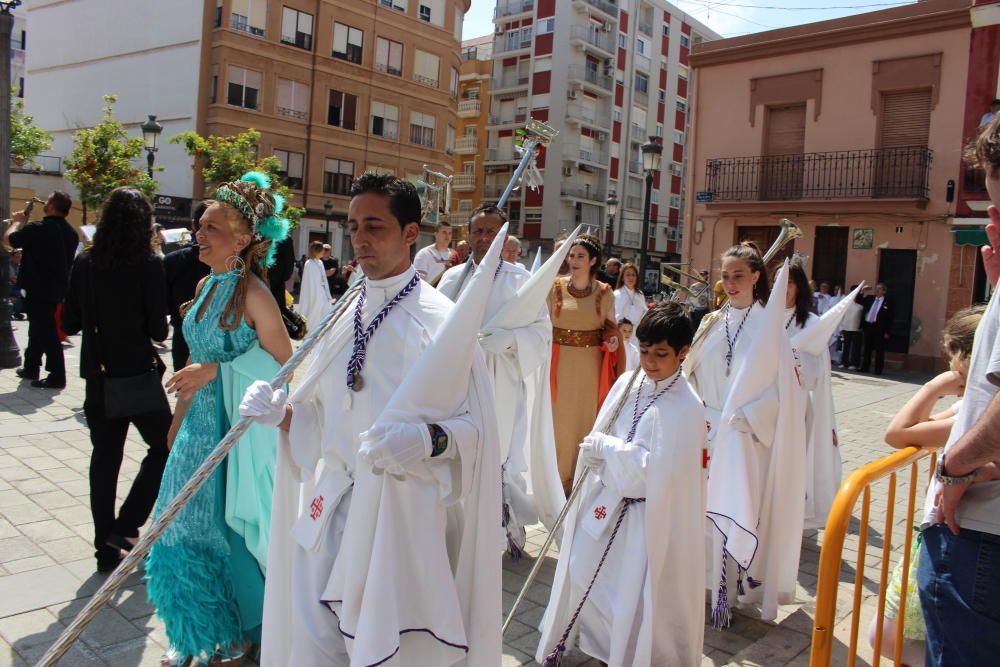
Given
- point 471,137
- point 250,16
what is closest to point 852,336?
point 250,16

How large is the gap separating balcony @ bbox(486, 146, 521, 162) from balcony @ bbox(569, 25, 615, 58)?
7.32m

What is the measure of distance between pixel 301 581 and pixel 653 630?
155 cm

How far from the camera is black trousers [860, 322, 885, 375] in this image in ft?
57.1

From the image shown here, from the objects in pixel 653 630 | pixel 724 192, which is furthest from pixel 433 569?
pixel 724 192

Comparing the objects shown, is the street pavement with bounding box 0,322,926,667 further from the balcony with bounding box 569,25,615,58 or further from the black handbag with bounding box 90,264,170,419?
the balcony with bounding box 569,25,615,58

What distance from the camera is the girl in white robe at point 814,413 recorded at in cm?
562

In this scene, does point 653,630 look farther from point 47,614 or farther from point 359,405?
point 47,614

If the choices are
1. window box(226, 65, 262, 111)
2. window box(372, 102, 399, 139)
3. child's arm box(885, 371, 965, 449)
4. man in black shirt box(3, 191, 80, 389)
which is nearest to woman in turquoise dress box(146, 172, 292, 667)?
child's arm box(885, 371, 965, 449)

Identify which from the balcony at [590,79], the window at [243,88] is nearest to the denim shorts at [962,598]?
the window at [243,88]

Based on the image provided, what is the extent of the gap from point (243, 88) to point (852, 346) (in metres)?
26.1

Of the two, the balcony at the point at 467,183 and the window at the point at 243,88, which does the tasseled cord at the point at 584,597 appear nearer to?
the window at the point at 243,88

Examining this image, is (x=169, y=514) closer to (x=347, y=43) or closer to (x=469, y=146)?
(x=347, y=43)

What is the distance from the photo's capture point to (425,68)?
39.0 m

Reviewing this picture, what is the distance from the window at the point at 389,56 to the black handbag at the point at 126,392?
35.2 m
